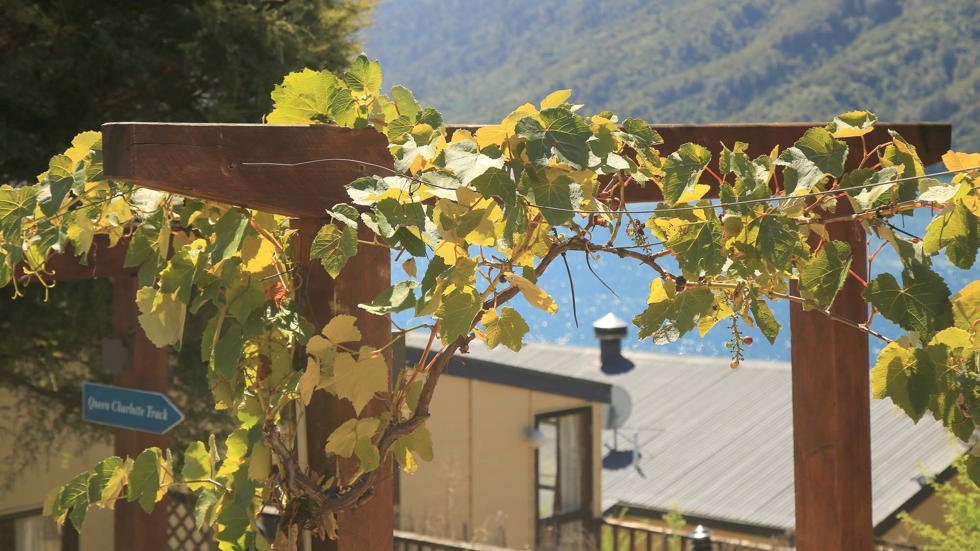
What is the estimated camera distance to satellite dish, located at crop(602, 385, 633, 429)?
11.5 m

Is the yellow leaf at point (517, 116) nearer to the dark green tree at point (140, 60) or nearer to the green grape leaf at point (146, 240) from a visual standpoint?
the green grape leaf at point (146, 240)

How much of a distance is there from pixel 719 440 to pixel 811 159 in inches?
495

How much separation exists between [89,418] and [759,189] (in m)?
3.77

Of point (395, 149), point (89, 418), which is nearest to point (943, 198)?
point (395, 149)

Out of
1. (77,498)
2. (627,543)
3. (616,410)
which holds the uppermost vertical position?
(616,410)

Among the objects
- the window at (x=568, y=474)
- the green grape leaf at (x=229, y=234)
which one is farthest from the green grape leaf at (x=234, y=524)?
the window at (x=568, y=474)

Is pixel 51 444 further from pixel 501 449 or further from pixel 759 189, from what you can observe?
pixel 759 189

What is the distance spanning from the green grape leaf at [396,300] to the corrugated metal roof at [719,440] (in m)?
9.28

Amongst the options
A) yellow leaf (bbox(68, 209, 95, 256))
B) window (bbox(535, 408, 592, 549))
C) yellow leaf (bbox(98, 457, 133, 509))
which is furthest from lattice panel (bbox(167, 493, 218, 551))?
yellow leaf (bbox(98, 457, 133, 509))

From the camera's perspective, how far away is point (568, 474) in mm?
10586

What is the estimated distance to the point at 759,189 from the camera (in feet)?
4.79

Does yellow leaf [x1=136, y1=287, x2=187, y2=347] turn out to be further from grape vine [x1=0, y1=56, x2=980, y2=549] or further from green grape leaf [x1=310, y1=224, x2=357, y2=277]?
green grape leaf [x1=310, y1=224, x2=357, y2=277]

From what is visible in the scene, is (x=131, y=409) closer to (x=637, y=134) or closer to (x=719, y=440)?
(x=637, y=134)

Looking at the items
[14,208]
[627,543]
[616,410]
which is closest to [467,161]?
[14,208]
